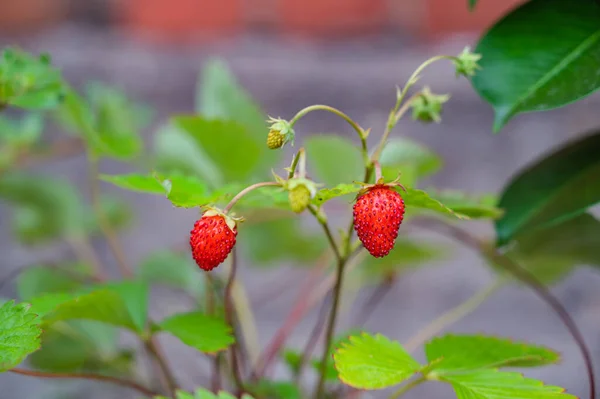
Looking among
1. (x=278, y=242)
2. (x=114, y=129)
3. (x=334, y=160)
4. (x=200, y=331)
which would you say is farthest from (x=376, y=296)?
(x=200, y=331)

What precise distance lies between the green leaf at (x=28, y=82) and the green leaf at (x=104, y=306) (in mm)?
143

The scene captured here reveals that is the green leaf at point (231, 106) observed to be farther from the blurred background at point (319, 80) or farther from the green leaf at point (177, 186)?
the blurred background at point (319, 80)

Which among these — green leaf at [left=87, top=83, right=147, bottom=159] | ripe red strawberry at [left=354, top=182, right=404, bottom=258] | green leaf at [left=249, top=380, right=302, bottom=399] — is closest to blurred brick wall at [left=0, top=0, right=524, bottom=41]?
green leaf at [left=87, top=83, right=147, bottom=159]

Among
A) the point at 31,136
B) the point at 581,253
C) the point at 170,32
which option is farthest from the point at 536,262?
the point at 170,32

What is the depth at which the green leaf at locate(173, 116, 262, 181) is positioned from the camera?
0.53m

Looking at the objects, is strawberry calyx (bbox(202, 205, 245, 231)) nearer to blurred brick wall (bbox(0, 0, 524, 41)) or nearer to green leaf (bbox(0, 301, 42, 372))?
green leaf (bbox(0, 301, 42, 372))

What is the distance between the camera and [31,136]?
659 mm

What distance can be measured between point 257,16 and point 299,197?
41.2 inches

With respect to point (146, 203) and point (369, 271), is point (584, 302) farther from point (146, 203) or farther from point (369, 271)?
point (146, 203)

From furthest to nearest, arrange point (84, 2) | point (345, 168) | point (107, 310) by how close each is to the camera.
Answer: point (84, 2), point (345, 168), point (107, 310)

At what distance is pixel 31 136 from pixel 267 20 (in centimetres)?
72

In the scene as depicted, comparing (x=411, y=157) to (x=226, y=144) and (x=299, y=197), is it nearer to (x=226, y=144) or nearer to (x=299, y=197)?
(x=226, y=144)

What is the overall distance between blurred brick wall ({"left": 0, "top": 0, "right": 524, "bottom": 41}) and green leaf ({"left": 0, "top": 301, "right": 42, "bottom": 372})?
40.1 inches

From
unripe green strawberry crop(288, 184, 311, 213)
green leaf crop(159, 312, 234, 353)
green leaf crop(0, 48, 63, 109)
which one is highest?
green leaf crop(0, 48, 63, 109)
